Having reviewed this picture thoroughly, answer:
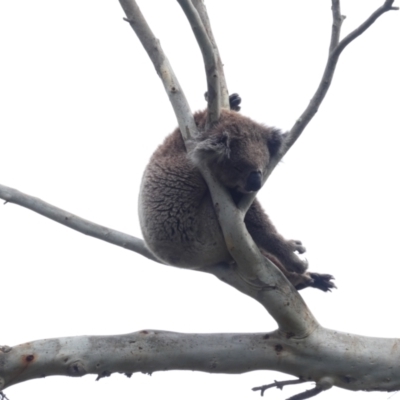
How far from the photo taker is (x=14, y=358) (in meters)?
3.04

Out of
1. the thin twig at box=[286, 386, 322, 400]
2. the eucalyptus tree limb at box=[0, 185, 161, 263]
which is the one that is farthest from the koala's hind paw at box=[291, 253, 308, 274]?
the eucalyptus tree limb at box=[0, 185, 161, 263]

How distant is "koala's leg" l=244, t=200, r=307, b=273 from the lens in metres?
4.09

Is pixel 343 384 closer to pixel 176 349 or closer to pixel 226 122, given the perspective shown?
pixel 176 349

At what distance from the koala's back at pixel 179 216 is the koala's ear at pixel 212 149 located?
0.25 meters

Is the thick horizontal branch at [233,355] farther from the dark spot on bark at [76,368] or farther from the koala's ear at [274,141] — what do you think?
the koala's ear at [274,141]

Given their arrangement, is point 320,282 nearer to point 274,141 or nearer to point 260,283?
point 260,283

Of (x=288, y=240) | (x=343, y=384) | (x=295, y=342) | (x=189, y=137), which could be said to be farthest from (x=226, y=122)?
(x=343, y=384)

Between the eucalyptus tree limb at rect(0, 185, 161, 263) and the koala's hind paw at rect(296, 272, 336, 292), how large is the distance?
123 centimetres

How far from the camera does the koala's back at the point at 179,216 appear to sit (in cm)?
393

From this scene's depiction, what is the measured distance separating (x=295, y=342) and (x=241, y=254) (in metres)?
0.58

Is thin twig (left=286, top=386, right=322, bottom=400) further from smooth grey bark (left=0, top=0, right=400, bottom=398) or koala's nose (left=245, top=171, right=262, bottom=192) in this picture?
koala's nose (left=245, top=171, right=262, bottom=192)

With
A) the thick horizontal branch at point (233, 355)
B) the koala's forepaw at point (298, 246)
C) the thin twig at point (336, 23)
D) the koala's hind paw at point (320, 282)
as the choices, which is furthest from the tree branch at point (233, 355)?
the thin twig at point (336, 23)

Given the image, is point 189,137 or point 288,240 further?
point 288,240

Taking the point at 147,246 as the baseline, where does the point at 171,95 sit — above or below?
above
